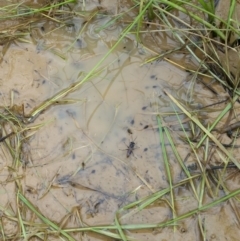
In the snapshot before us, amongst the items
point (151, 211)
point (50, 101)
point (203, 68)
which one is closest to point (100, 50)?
point (50, 101)

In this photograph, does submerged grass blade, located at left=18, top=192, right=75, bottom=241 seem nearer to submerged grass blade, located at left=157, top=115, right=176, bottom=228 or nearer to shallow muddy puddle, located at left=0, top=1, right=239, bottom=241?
shallow muddy puddle, located at left=0, top=1, right=239, bottom=241

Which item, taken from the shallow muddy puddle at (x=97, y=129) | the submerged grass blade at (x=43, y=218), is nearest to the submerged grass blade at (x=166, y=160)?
the shallow muddy puddle at (x=97, y=129)

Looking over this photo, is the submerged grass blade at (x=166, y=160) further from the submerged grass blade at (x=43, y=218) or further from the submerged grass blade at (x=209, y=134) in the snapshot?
the submerged grass blade at (x=43, y=218)

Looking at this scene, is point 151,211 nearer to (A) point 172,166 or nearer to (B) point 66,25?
(A) point 172,166

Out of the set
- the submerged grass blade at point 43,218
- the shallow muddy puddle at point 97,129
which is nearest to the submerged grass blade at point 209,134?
the shallow muddy puddle at point 97,129

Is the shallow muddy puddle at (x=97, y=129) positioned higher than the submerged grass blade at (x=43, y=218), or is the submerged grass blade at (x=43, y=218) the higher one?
the shallow muddy puddle at (x=97, y=129)

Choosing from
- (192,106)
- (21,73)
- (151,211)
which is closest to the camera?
(151,211)

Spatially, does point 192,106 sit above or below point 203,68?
below

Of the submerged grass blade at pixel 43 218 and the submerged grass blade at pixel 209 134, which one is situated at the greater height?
the submerged grass blade at pixel 209 134

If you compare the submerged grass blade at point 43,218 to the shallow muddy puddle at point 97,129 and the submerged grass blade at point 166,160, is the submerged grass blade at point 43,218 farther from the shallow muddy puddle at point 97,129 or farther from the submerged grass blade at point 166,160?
the submerged grass blade at point 166,160
